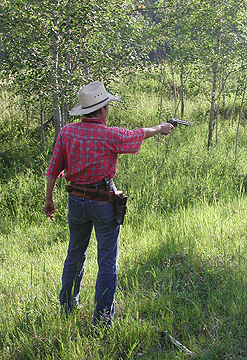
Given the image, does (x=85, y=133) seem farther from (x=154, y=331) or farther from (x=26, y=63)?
(x=26, y=63)

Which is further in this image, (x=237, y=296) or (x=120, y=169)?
(x=120, y=169)

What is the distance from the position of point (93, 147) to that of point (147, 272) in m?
1.85

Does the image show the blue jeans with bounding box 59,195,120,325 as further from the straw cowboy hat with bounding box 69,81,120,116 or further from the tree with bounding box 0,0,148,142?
the tree with bounding box 0,0,148,142

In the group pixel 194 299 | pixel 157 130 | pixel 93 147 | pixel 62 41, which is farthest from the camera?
pixel 62 41

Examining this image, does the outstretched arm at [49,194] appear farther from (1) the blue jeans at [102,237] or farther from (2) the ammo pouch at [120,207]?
(2) the ammo pouch at [120,207]

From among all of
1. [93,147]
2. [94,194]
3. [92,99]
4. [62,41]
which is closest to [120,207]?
[94,194]

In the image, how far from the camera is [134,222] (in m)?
5.68

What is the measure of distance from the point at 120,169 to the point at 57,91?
2.30 metres

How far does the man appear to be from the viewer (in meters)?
2.78

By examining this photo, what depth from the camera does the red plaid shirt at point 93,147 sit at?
2.76m

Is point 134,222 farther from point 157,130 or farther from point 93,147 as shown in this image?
point 93,147

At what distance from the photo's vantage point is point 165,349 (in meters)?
2.78

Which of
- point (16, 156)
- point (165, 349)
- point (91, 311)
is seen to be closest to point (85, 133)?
point (91, 311)

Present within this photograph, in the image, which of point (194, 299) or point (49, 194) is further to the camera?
point (194, 299)
